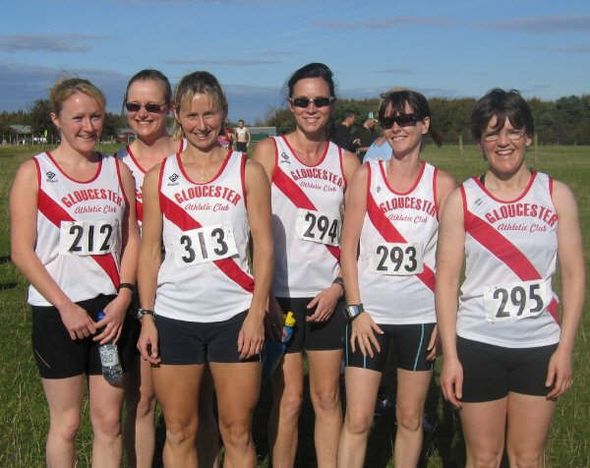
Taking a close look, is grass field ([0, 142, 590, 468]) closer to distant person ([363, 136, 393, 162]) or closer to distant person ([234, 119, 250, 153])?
distant person ([363, 136, 393, 162])

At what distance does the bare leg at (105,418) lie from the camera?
3.64 m

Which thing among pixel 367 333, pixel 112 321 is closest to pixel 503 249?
pixel 367 333

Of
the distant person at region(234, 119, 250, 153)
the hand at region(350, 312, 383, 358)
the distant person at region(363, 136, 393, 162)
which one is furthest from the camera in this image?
the distant person at region(234, 119, 250, 153)

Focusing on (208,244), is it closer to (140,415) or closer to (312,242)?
(312,242)

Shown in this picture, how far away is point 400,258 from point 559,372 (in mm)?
890

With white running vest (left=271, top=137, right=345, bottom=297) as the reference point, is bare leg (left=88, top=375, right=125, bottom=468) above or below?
below

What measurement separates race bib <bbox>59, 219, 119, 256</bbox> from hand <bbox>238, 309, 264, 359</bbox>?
0.71 meters

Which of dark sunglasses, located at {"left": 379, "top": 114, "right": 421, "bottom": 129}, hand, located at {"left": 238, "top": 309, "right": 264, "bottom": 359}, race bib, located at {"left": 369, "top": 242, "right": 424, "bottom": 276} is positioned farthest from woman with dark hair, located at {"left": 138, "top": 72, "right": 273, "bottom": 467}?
dark sunglasses, located at {"left": 379, "top": 114, "right": 421, "bottom": 129}

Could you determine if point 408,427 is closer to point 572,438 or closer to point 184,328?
point 184,328

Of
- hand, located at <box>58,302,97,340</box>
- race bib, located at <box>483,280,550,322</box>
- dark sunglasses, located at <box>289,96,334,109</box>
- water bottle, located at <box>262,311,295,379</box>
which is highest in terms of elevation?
dark sunglasses, located at <box>289,96,334,109</box>

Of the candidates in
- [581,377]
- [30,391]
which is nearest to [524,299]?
[581,377]

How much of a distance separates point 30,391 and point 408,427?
3.12 metres

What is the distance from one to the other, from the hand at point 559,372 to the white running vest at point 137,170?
2.04 metres

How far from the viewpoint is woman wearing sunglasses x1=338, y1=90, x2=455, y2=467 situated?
150 inches
